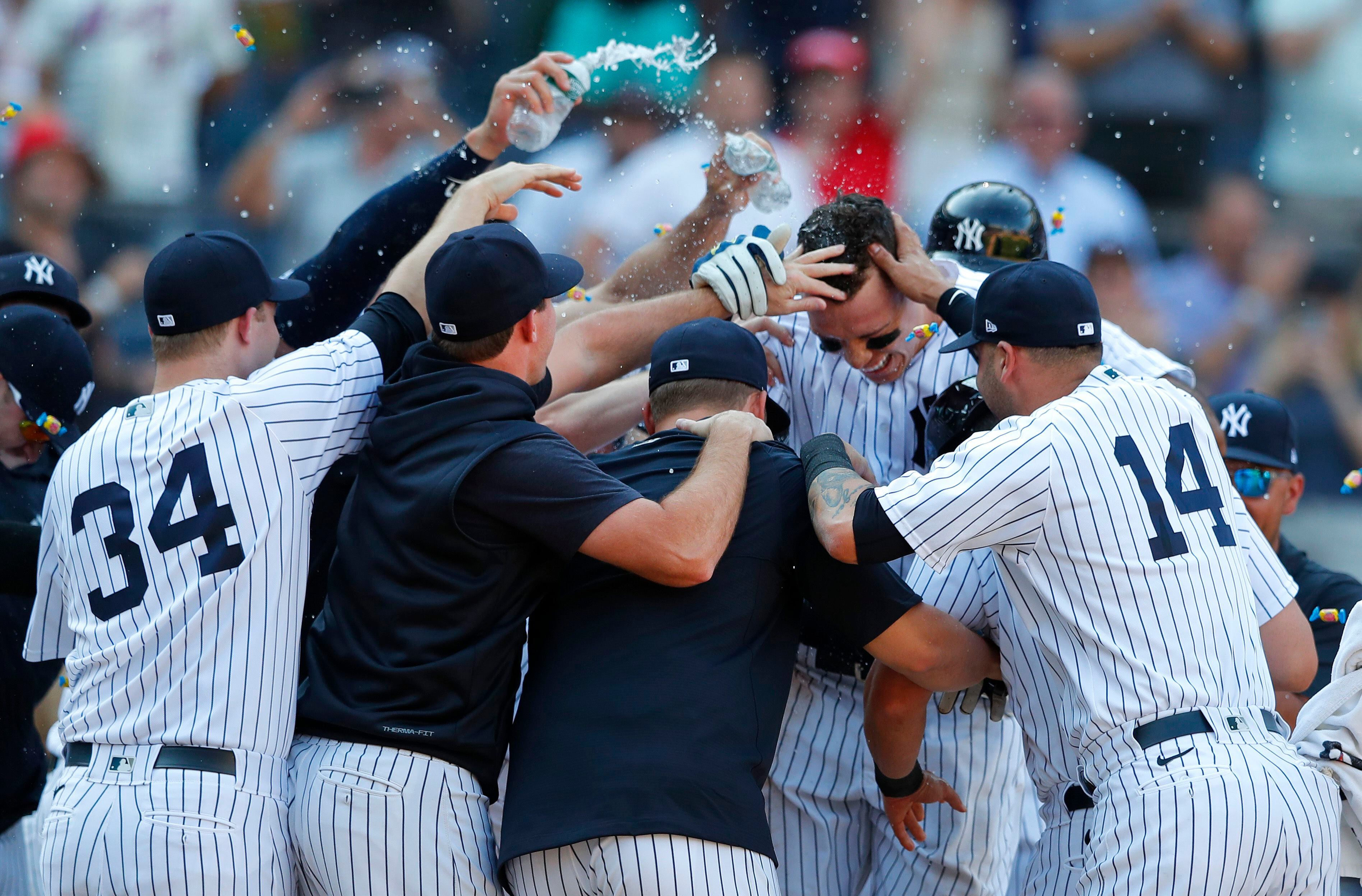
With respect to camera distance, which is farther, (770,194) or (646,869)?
(770,194)

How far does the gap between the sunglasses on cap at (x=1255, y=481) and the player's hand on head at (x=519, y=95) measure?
7.45ft

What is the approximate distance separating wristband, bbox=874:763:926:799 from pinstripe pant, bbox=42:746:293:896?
134cm

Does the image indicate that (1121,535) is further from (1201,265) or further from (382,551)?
(1201,265)

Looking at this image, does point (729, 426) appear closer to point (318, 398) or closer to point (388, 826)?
point (318, 398)

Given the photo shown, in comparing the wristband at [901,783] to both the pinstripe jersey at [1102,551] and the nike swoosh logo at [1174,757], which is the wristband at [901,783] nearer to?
the pinstripe jersey at [1102,551]

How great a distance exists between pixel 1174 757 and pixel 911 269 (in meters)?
1.45

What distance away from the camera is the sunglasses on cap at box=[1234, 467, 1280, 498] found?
3.93 meters

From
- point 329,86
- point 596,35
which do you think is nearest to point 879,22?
point 596,35

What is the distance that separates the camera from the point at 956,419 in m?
3.27

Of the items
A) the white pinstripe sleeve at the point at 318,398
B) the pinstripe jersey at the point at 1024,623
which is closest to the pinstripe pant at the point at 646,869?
the pinstripe jersey at the point at 1024,623

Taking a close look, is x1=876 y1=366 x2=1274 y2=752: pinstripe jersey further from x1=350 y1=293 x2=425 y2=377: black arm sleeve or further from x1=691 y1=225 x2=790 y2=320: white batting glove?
x1=350 y1=293 x2=425 y2=377: black arm sleeve

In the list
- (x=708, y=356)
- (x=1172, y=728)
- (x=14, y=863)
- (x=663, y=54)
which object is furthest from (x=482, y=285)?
(x=663, y=54)

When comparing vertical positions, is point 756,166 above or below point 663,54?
below

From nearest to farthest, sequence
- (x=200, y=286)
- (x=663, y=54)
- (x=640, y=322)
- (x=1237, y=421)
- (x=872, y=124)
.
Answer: (x=200, y=286), (x=640, y=322), (x=1237, y=421), (x=663, y=54), (x=872, y=124)
